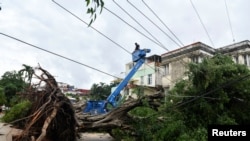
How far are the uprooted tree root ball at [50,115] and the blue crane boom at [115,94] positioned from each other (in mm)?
3548

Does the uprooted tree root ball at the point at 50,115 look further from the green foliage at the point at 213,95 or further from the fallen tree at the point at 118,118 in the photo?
the green foliage at the point at 213,95

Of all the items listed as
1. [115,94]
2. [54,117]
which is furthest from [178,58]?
[54,117]

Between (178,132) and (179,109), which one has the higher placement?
(179,109)

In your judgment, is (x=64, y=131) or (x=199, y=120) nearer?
(x=64, y=131)

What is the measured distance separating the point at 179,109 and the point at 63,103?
4.15 metres

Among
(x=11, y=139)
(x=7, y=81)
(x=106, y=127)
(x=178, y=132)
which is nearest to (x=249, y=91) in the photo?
(x=178, y=132)

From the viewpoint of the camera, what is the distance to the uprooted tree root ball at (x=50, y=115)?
783cm

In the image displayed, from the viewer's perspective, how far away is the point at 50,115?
781cm

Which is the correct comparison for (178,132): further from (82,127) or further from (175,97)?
(82,127)

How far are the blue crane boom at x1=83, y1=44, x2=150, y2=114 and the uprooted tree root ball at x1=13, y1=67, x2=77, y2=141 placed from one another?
355cm

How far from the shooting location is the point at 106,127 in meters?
9.60

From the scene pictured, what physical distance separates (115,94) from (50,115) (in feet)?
17.1

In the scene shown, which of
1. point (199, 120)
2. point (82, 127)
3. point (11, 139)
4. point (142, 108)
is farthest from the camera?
point (142, 108)

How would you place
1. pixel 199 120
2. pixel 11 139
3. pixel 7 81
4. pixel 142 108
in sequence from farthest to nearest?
pixel 7 81 < pixel 142 108 < pixel 199 120 < pixel 11 139
